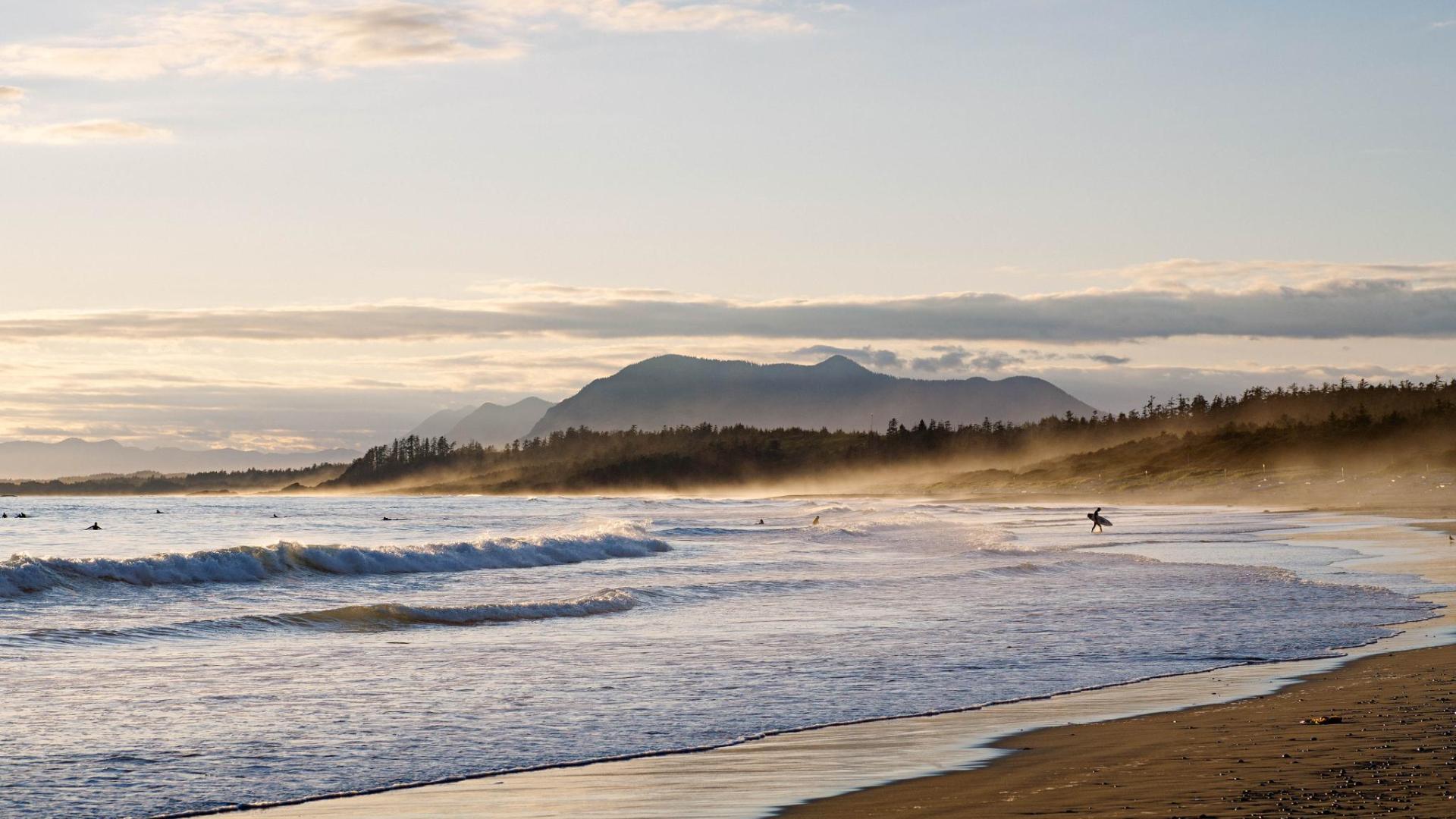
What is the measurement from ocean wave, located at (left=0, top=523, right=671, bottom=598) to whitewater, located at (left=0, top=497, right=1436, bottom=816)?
0.10 metres

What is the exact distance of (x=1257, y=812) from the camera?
8445 millimetres

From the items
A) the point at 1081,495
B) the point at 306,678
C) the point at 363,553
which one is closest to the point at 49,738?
the point at 306,678

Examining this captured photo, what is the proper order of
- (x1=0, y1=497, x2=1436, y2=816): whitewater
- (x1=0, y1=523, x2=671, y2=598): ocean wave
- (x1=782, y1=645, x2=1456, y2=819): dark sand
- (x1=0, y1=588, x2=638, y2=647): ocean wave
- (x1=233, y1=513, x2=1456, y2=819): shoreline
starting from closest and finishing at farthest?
(x1=782, y1=645, x2=1456, y2=819): dark sand < (x1=233, y1=513, x2=1456, y2=819): shoreline < (x1=0, y1=497, x2=1436, y2=816): whitewater < (x1=0, y1=588, x2=638, y2=647): ocean wave < (x1=0, y1=523, x2=671, y2=598): ocean wave

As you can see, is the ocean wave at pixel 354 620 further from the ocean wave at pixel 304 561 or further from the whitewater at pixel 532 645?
the ocean wave at pixel 304 561

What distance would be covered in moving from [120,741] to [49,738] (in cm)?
69

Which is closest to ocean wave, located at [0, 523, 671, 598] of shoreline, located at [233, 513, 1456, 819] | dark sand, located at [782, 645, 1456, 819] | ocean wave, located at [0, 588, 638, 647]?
ocean wave, located at [0, 588, 638, 647]

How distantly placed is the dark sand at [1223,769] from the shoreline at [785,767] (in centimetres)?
40

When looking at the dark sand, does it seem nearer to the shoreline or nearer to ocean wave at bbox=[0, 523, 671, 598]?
the shoreline

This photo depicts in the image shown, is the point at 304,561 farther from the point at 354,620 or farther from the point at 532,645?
the point at 532,645

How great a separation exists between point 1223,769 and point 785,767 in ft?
11.1

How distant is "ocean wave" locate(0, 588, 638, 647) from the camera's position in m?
20.8

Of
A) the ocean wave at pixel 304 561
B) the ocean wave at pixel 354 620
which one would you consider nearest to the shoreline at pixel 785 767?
the ocean wave at pixel 354 620

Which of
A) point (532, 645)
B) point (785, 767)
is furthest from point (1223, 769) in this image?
point (532, 645)

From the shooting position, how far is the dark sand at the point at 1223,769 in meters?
8.80
